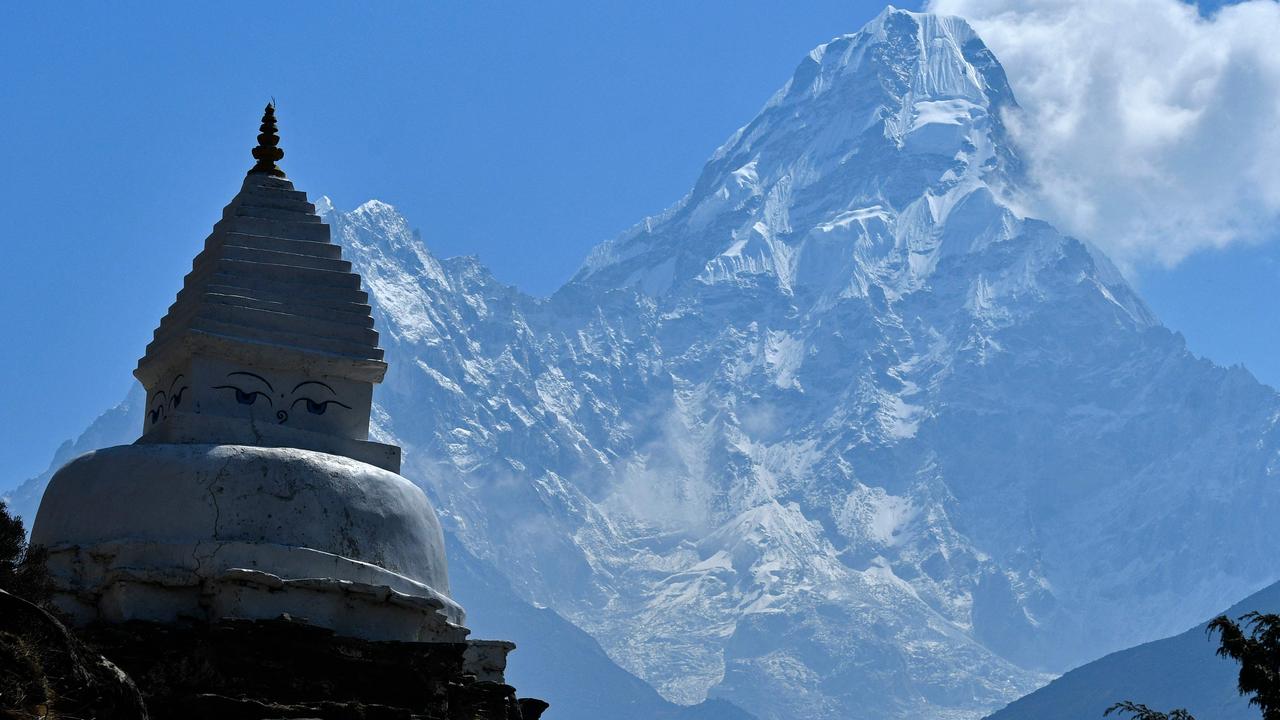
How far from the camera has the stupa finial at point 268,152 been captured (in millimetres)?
31312

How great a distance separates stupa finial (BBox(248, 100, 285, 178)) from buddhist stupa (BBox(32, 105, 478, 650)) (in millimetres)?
95

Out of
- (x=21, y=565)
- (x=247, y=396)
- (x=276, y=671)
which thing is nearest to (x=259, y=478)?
(x=247, y=396)

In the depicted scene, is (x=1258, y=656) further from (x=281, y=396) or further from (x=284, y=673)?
(x=281, y=396)

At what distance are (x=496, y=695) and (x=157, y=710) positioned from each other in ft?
17.0

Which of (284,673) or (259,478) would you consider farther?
(259,478)

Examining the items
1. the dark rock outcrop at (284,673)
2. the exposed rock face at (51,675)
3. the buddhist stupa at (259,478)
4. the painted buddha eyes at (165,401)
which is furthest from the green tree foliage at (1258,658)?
the painted buddha eyes at (165,401)

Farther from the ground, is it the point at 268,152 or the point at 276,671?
the point at 268,152

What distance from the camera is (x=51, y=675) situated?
19.9 meters

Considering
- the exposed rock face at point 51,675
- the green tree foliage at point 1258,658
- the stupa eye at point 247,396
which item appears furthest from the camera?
the stupa eye at point 247,396

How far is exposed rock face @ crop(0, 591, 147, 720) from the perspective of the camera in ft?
62.4

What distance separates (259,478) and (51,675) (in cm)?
776

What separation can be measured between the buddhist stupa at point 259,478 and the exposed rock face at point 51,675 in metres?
6.59

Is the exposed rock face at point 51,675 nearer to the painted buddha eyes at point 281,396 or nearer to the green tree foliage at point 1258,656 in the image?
the painted buddha eyes at point 281,396

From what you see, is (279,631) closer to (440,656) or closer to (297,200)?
(440,656)
